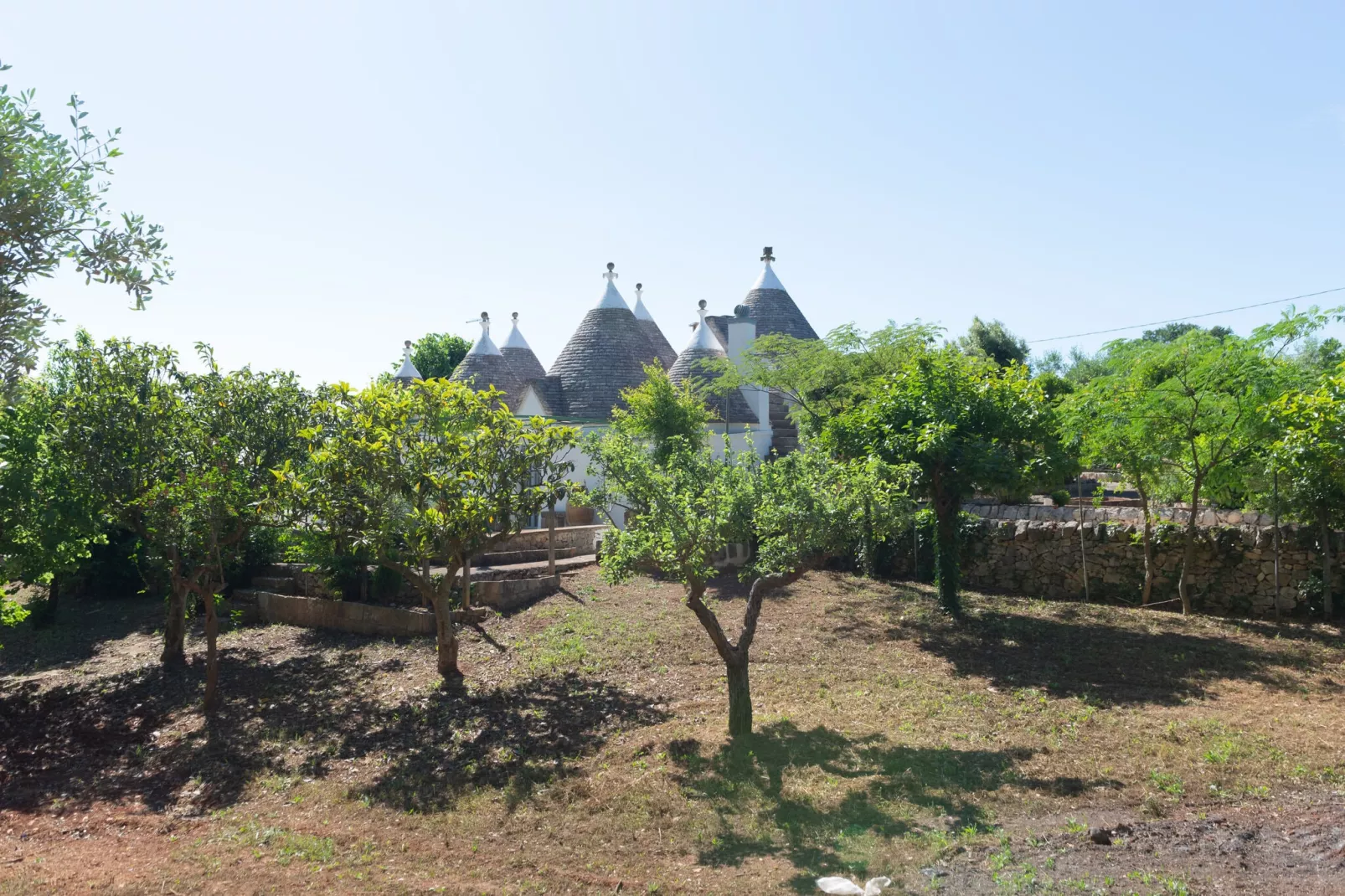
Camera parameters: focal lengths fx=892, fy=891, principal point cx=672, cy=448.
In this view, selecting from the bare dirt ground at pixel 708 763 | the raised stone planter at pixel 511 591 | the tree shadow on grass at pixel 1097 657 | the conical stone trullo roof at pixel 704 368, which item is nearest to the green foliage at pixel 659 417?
the raised stone planter at pixel 511 591

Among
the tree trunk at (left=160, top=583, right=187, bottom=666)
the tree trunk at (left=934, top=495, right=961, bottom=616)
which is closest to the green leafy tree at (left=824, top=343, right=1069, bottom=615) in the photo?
the tree trunk at (left=934, top=495, right=961, bottom=616)

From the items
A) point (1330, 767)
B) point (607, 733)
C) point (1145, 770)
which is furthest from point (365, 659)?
point (1330, 767)

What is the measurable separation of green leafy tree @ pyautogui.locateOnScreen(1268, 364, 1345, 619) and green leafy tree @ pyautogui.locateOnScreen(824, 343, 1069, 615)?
2.62m

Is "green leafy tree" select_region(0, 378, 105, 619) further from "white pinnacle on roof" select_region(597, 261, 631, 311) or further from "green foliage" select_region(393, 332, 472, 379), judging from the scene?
"green foliage" select_region(393, 332, 472, 379)

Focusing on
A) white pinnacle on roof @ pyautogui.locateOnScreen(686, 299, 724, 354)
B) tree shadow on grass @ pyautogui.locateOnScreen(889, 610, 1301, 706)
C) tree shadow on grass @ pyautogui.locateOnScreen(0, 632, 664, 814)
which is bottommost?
tree shadow on grass @ pyautogui.locateOnScreen(0, 632, 664, 814)

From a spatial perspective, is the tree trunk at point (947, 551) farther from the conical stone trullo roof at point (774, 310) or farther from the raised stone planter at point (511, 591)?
the conical stone trullo roof at point (774, 310)

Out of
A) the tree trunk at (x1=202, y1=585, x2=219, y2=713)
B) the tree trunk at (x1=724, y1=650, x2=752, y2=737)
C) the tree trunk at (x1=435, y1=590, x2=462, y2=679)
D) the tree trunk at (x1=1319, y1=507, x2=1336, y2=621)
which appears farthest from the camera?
the tree trunk at (x1=1319, y1=507, x2=1336, y2=621)

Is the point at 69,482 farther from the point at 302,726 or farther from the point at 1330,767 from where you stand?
the point at 1330,767

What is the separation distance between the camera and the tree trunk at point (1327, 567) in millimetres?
11922

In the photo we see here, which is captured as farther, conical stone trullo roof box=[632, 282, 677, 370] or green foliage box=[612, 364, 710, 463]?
conical stone trullo roof box=[632, 282, 677, 370]

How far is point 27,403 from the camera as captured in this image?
12727 mm

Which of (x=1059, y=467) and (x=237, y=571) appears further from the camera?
(x=237, y=571)

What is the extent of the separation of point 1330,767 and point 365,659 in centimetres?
1165

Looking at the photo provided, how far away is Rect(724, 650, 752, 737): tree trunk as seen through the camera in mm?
8281
